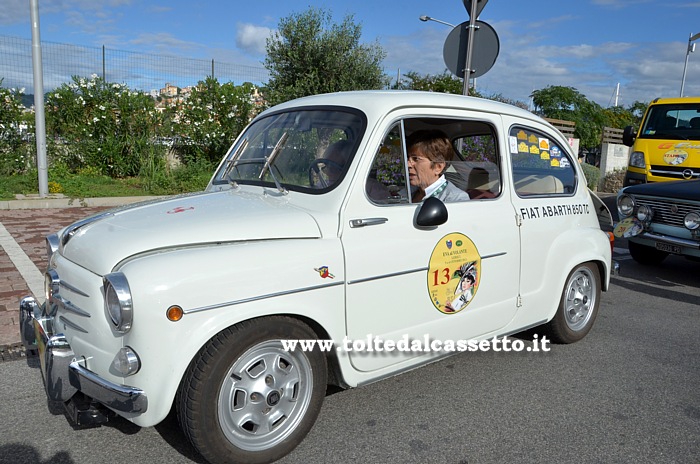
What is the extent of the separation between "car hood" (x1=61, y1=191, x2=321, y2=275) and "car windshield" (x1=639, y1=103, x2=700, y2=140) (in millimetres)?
8805

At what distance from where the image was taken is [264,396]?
9.11 feet

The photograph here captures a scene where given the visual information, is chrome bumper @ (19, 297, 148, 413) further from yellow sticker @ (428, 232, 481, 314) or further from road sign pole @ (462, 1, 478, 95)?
road sign pole @ (462, 1, 478, 95)

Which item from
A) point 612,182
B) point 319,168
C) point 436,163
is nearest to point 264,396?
point 319,168

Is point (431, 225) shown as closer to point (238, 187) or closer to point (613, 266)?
point (238, 187)

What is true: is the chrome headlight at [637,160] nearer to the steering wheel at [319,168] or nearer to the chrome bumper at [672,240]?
the chrome bumper at [672,240]

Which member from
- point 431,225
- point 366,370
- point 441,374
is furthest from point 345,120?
point 441,374

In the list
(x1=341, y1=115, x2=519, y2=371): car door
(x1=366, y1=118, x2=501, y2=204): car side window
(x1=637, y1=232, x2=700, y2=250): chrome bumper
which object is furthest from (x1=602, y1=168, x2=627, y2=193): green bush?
(x1=341, y1=115, x2=519, y2=371): car door

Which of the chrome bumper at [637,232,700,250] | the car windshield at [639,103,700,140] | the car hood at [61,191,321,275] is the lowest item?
the chrome bumper at [637,232,700,250]

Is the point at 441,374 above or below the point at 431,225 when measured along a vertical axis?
below

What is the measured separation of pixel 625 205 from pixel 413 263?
527 cm

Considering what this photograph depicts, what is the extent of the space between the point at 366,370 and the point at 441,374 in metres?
1.07

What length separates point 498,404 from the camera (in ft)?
11.7

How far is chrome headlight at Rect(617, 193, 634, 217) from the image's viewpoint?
7258 mm

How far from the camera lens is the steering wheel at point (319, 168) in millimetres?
3139
